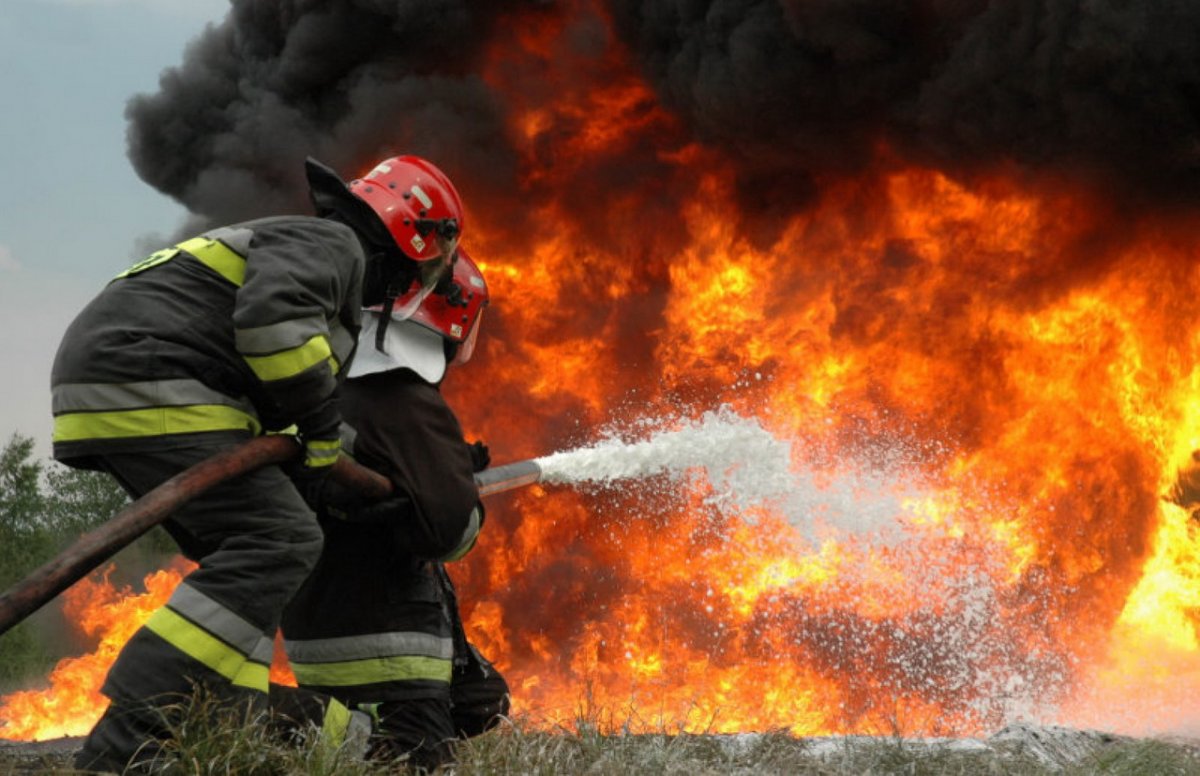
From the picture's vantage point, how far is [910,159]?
30.8ft

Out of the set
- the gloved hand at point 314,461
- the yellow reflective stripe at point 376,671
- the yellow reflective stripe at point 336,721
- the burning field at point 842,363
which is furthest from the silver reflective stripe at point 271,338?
the burning field at point 842,363

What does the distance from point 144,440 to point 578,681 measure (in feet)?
20.3

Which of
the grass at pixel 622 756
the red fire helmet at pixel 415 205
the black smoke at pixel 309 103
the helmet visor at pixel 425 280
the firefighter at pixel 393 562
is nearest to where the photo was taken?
the grass at pixel 622 756

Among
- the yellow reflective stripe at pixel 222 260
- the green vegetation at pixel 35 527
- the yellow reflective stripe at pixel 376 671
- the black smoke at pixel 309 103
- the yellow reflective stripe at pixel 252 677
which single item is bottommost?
the green vegetation at pixel 35 527

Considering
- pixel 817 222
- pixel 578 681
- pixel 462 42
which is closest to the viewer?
pixel 578 681

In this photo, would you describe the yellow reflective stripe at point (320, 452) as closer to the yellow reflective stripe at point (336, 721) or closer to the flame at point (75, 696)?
the yellow reflective stripe at point (336, 721)

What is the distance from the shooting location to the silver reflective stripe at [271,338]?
331cm

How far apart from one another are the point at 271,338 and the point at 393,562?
1.18 m

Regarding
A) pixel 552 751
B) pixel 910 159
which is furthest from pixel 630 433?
pixel 552 751

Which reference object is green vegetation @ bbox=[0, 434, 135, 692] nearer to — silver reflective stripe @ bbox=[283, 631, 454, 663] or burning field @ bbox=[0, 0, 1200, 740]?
burning field @ bbox=[0, 0, 1200, 740]

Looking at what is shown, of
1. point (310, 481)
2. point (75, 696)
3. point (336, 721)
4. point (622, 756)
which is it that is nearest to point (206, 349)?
point (310, 481)

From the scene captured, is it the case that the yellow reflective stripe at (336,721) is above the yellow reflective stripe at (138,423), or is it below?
below

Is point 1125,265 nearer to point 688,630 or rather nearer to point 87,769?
point 688,630

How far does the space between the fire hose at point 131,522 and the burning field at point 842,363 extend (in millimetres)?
4640
